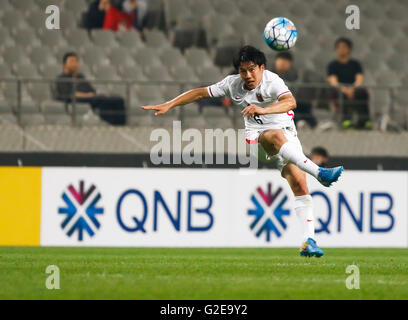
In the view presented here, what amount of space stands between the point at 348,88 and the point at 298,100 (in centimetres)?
92

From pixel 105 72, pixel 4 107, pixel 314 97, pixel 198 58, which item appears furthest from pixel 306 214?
pixel 198 58

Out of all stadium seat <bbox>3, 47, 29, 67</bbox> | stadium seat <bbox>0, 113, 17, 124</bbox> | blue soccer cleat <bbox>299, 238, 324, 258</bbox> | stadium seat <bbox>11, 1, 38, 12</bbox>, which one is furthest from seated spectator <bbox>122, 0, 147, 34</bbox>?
blue soccer cleat <bbox>299, 238, 324, 258</bbox>

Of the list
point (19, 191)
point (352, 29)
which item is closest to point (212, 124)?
point (19, 191)

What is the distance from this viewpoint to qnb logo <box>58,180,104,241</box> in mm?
13117

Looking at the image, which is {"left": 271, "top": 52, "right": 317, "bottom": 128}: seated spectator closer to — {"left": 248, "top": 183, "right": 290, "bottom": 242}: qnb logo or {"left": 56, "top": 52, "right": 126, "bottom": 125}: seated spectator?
{"left": 248, "top": 183, "right": 290, "bottom": 242}: qnb logo

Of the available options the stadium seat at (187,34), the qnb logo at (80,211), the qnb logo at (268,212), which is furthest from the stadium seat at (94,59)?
the qnb logo at (268,212)

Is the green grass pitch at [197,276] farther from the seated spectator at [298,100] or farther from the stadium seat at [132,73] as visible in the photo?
the stadium seat at [132,73]

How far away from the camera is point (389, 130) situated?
637 inches

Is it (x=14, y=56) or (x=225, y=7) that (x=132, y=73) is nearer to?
(x=14, y=56)

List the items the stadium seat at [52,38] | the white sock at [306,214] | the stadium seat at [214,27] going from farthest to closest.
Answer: the stadium seat at [214,27], the stadium seat at [52,38], the white sock at [306,214]

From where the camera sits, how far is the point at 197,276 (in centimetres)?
790

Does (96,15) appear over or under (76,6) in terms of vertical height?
under

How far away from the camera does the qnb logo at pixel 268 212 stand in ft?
44.5
